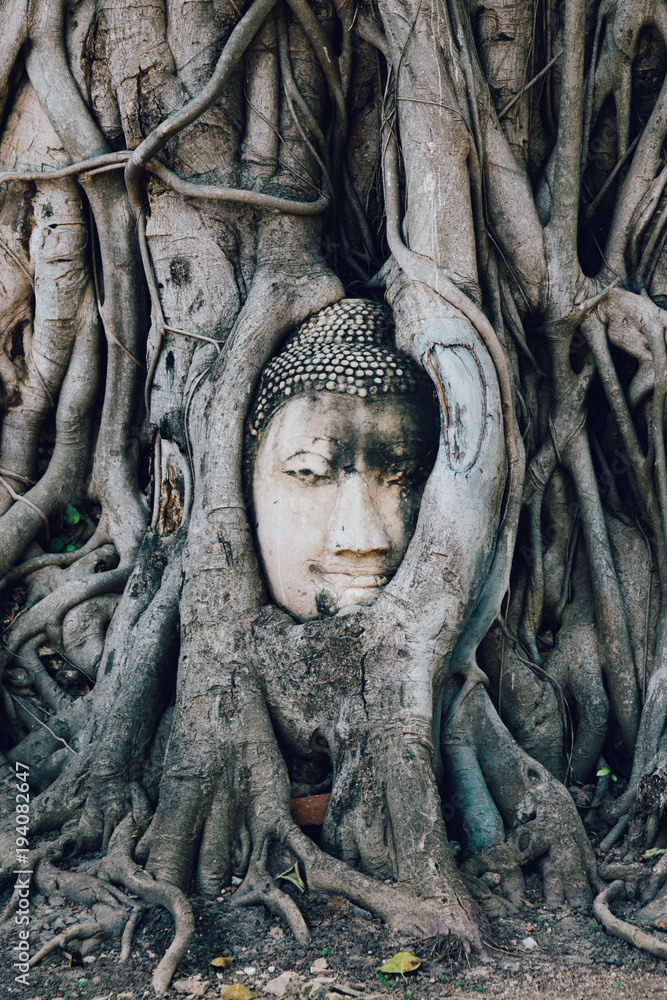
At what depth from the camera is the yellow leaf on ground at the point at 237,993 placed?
2133 millimetres

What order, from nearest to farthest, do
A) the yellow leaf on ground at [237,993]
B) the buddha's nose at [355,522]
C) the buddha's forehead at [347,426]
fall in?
the yellow leaf on ground at [237,993], the buddha's nose at [355,522], the buddha's forehead at [347,426]

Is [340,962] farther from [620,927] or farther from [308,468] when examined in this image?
[308,468]

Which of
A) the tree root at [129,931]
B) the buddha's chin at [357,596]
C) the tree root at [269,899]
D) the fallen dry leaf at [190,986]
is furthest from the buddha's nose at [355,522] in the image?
the fallen dry leaf at [190,986]

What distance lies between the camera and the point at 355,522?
3.03m

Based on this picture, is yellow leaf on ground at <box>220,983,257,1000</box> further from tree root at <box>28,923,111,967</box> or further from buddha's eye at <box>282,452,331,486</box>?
buddha's eye at <box>282,452,331,486</box>

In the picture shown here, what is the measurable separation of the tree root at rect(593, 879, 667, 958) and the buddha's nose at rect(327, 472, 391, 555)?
130 cm

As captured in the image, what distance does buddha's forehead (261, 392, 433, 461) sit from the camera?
3123 millimetres

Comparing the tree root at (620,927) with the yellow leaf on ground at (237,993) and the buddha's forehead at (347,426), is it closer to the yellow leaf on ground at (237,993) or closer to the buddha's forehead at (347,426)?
the yellow leaf on ground at (237,993)

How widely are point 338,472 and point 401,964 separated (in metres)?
1.61

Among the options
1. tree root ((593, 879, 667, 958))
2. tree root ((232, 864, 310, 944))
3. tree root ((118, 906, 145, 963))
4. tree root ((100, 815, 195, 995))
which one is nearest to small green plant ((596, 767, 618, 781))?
tree root ((593, 879, 667, 958))

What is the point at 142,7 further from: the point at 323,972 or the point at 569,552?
the point at 323,972

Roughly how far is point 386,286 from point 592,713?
1.92 meters

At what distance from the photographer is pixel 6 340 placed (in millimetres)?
4230

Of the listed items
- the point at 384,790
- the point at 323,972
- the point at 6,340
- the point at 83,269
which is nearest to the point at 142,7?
the point at 83,269
